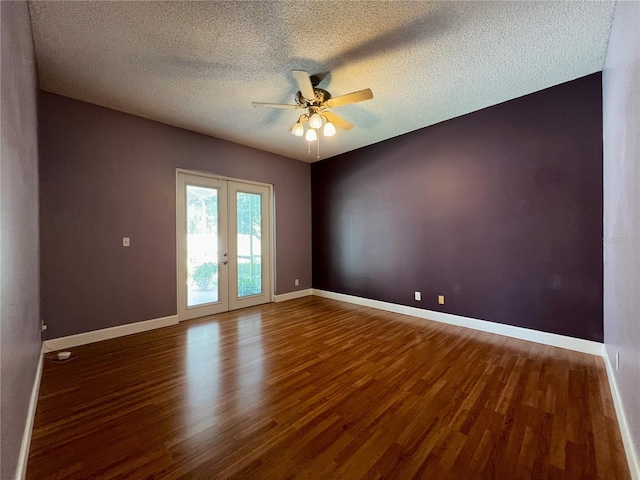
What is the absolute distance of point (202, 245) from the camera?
4.22 metres

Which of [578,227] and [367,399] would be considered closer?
[367,399]

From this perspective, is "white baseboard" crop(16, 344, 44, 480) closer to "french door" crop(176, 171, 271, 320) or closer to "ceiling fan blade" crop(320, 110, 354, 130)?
"french door" crop(176, 171, 271, 320)

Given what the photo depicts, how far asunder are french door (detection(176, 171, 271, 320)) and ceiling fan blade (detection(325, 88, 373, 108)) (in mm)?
2600

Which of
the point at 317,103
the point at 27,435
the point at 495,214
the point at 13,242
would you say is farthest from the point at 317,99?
the point at 27,435

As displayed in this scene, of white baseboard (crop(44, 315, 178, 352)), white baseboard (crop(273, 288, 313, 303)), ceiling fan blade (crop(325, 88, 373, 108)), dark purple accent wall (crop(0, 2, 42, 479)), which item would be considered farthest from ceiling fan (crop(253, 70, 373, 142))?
white baseboard (crop(273, 288, 313, 303))

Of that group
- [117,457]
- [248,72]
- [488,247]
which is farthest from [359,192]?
[117,457]

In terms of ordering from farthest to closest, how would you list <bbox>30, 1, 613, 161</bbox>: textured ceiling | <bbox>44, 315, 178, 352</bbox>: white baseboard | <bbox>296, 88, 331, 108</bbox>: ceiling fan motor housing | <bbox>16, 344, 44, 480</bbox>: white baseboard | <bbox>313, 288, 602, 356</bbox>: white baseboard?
<bbox>44, 315, 178, 352</bbox>: white baseboard, <bbox>313, 288, 602, 356</bbox>: white baseboard, <bbox>296, 88, 331, 108</bbox>: ceiling fan motor housing, <bbox>30, 1, 613, 161</bbox>: textured ceiling, <bbox>16, 344, 44, 480</bbox>: white baseboard

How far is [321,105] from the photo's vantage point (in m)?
2.71

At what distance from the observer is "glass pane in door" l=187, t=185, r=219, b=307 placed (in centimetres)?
411

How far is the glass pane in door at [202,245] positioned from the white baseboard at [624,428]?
14.8ft

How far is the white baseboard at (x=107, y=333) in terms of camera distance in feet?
9.72

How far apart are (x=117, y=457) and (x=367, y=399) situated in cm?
160

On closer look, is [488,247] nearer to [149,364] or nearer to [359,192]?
[359,192]

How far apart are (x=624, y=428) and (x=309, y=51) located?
11.5ft
